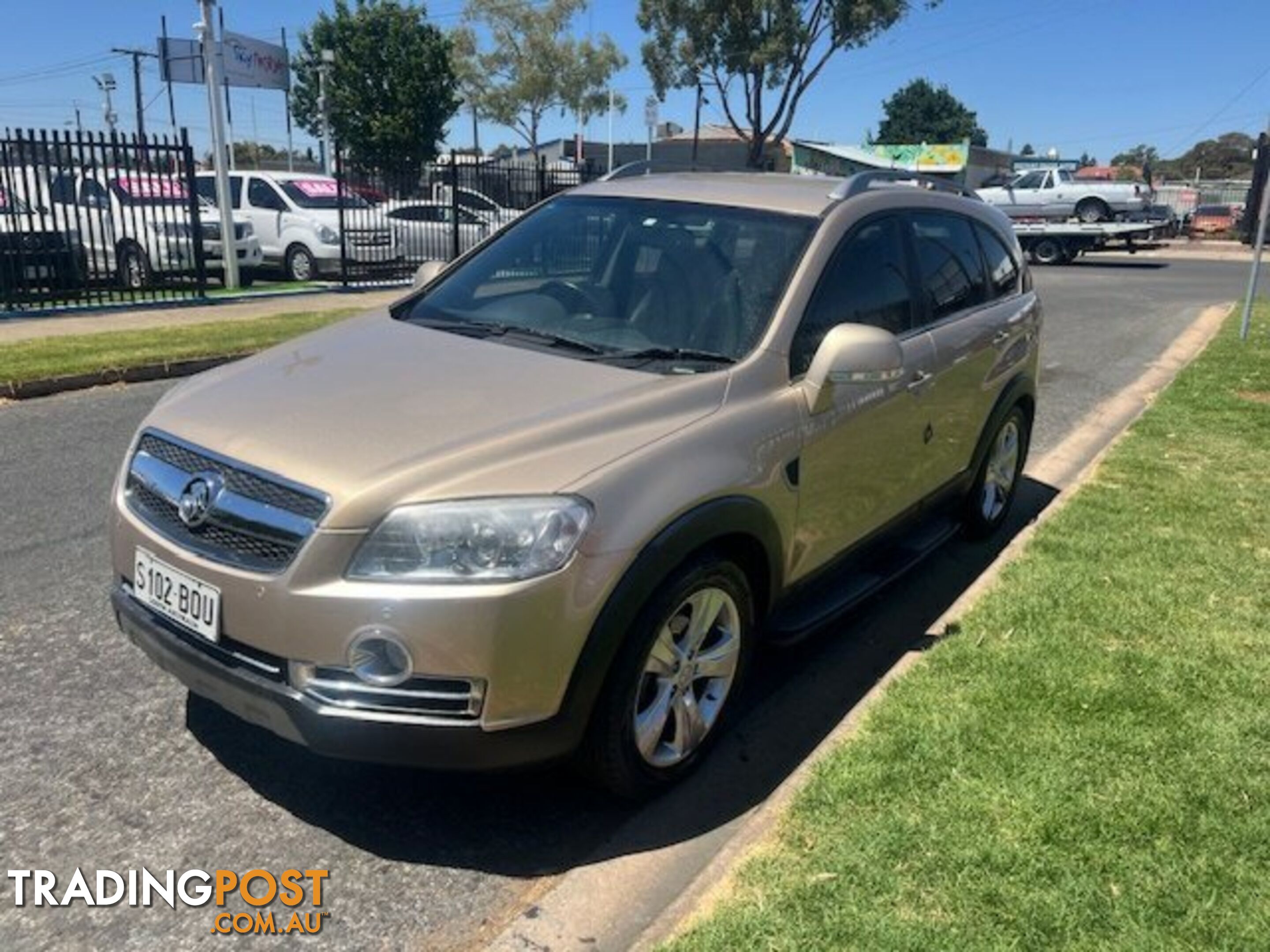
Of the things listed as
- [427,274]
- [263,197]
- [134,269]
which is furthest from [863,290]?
[263,197]

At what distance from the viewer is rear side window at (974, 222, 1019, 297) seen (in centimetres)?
513

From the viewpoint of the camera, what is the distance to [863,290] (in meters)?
3.87

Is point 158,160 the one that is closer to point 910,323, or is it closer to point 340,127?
point 910,323

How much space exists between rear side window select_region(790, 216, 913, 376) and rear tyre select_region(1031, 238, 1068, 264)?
87.6ft

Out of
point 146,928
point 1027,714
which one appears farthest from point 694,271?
point 146,928

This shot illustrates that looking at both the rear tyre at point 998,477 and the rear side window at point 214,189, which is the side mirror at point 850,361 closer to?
the rear tyre at point 998,477

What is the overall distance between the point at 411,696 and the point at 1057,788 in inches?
72.1

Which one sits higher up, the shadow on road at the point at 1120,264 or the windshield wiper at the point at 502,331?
the windshield wiper at the point at 502,331

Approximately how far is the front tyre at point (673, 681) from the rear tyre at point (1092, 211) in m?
28.7

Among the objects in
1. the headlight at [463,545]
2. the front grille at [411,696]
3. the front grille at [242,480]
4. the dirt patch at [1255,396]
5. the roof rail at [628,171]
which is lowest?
the dirt patch at [1255,396]

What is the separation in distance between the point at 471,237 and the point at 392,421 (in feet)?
56.6

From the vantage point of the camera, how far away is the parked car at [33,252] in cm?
1270

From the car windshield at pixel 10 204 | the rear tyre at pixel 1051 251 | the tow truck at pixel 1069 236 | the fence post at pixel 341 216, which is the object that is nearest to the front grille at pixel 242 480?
the car windshield at pixel 10 204

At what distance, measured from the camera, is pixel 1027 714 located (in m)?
3.37
